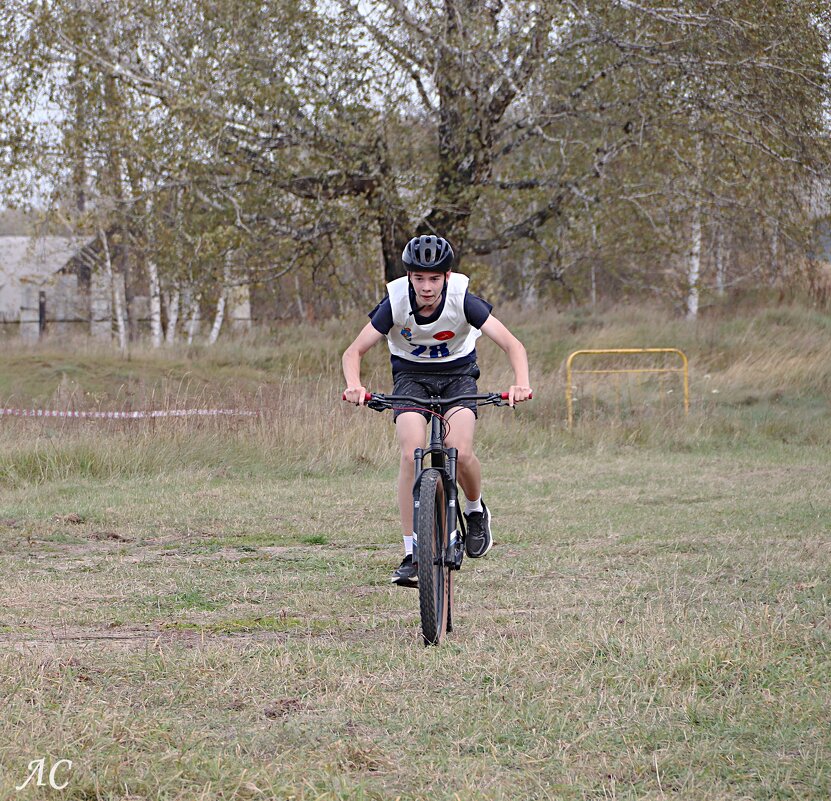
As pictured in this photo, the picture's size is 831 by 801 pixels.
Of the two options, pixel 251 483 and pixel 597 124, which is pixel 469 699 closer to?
pixel 251 483

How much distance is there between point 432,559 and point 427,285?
4.40 ft

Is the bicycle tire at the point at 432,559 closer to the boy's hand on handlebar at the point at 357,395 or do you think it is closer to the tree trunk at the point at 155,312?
the boy's hand on handlebar at the point at 357,395

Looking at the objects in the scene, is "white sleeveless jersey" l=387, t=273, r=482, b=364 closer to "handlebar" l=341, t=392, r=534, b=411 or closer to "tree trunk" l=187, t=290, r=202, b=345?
"handlebar" l=341, t=392, r=534, b=411

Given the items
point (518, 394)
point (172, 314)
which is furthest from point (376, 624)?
A: point (172, 314)

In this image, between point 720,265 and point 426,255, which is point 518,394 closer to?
point 426,255

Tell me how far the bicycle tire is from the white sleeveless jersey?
0.77 m

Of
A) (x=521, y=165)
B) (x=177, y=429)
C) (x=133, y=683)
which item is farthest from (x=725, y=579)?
(x=521, y=165)

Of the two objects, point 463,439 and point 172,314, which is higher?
point 172,314

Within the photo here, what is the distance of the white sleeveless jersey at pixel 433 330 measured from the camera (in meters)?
6.10

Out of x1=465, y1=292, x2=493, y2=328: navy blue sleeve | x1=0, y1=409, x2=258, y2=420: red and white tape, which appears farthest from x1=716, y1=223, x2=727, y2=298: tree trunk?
x1=465, y1=292, x2=493, y2=328: navy blue sleeve

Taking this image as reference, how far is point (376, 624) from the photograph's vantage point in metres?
5.77

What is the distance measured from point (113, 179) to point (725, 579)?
15.7 meters

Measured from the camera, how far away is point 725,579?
6871mm

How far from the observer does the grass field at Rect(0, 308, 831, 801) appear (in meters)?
3.65
